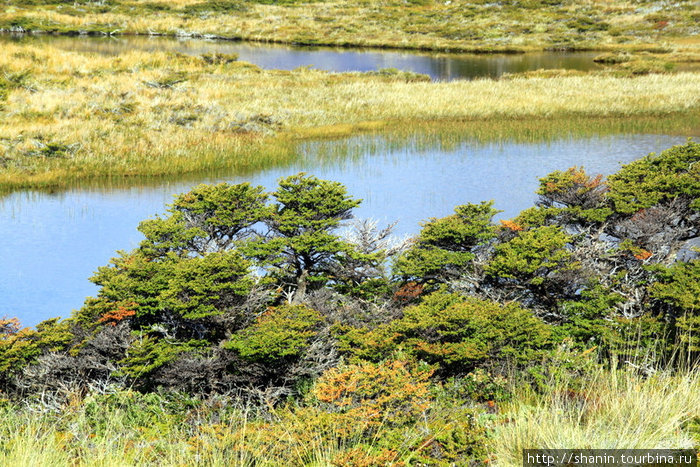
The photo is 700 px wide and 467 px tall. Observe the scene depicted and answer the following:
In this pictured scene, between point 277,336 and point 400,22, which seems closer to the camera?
point 277,336

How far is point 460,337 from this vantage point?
8.41 m

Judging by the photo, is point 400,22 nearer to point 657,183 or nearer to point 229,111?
point 229,111

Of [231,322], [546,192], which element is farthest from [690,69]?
[231,322]

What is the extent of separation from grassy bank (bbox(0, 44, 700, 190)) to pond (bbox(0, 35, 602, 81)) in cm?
858

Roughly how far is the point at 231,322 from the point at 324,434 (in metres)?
3.06

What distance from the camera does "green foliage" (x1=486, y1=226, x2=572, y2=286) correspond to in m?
9.62

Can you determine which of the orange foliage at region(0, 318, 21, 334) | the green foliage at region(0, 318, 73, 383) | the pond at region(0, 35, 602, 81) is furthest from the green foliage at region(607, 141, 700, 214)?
the pond at region(0, 35, 602, 81)

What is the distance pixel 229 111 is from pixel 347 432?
75.2 ft

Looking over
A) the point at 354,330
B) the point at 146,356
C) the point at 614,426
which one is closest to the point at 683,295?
the point at 614,426

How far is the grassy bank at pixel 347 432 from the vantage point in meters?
5.36

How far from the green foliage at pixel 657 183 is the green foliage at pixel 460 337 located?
433cm

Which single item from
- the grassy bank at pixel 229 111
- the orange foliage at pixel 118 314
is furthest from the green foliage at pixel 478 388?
the grassy bank at pixel 229 111

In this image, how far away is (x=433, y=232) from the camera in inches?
419

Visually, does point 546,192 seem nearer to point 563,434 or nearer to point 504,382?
point 504,382
